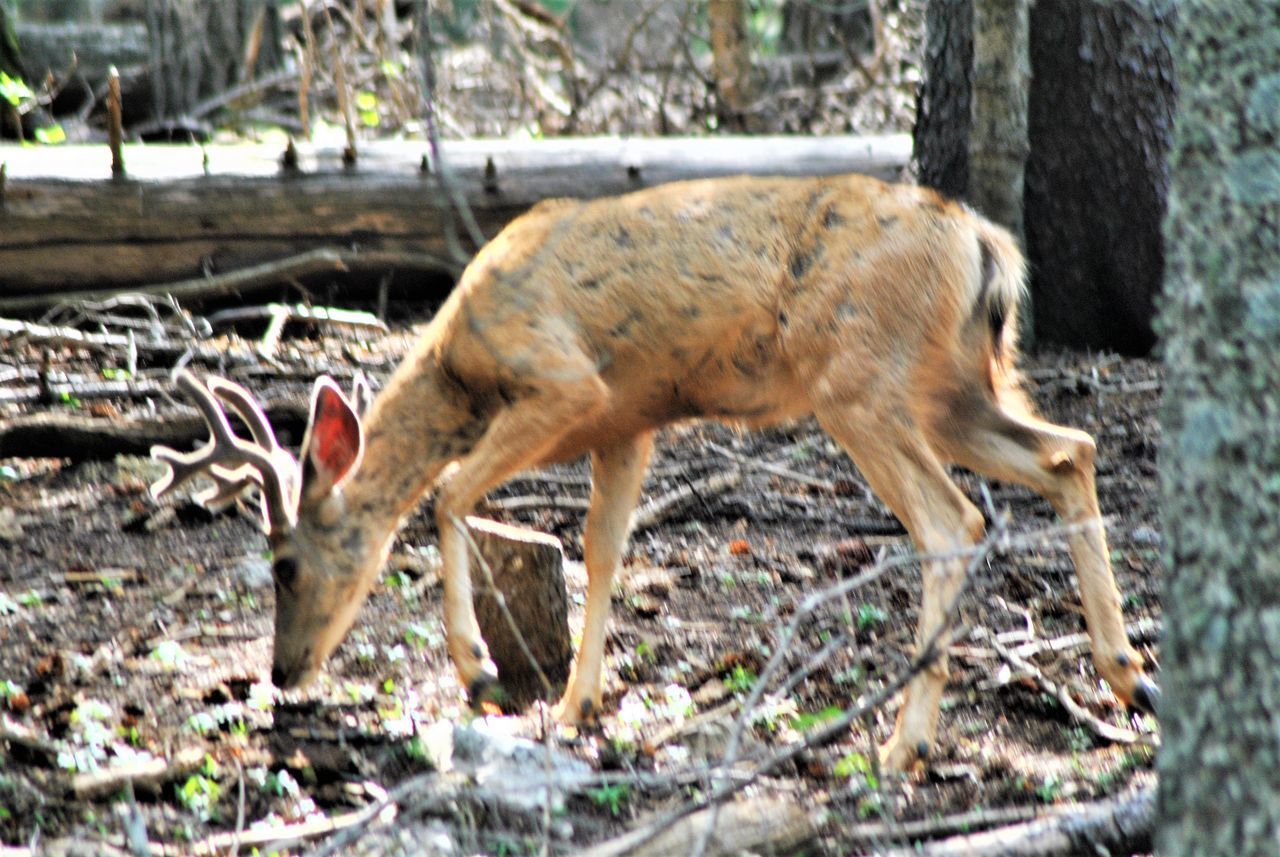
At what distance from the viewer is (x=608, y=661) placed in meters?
6.16

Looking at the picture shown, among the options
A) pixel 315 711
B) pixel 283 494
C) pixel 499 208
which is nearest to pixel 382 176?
pixel 499 208

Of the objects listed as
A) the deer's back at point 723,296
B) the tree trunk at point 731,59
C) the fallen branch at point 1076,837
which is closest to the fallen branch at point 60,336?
the deer's back at point 723,296

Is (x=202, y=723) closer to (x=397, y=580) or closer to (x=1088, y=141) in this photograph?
(x=397, y=580)

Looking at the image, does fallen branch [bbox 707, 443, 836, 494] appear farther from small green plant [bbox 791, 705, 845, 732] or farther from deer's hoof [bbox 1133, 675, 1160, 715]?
deer's hoof [bbox 1133, 675, 1160, 715]

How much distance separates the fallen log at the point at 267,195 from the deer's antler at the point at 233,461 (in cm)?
361

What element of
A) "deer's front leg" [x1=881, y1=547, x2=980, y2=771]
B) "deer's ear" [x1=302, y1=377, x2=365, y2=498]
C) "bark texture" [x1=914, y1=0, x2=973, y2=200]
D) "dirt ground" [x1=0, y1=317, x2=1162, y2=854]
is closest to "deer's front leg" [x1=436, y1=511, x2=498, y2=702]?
"dirt ground" [x1=0, y1=317, x2=1162, y2=854]

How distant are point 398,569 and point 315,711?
1328mm

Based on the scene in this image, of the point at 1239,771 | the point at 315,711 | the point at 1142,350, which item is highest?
the point at 1239,771

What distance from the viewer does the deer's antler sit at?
553cm

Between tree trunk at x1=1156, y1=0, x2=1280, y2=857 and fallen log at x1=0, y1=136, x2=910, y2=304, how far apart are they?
261 inches

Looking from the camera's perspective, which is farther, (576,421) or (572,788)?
(576,421)

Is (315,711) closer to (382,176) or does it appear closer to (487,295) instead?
(487,295)

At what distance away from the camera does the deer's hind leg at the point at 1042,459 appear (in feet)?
17.7

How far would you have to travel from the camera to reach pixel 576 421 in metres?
5.76
